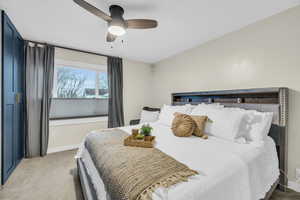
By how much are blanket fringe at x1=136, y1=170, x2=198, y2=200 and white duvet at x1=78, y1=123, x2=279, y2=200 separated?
24 millimetres

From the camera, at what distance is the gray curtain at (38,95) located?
2699 mm

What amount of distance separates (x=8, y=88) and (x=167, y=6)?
102 inches

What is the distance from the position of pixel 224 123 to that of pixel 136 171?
137 centimetres

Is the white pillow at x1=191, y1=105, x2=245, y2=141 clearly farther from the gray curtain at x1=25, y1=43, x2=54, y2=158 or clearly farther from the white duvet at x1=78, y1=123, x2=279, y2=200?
the gray curtain at x1=25, y1=43, x2=54, y2=158

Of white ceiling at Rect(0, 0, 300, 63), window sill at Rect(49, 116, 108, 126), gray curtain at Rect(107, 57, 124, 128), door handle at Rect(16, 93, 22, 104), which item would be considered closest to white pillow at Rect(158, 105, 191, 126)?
white ceiling at Rect(0, 0, 300, 63)

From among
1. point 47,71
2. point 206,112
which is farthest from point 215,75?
point 47,71

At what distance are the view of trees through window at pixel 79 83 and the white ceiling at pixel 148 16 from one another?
0.68 m

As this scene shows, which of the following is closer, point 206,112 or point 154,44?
point 206,112

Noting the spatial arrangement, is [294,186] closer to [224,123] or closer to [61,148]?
[224,123]

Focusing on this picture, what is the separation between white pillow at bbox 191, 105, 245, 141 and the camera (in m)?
1.71

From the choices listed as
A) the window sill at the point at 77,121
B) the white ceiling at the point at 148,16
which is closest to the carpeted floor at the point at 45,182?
the window sill at the point at 77,121

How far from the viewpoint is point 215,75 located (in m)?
2.62

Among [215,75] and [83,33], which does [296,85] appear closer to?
[215,75]

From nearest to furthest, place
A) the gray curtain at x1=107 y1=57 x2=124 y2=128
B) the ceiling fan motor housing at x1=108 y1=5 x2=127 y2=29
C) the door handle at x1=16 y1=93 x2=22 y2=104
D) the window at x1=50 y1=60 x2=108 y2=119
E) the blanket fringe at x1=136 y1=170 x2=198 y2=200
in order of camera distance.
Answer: the blanket fringe at x1=136 y1=170 x2=198 y2=200 < the ceiling fan motor housing at x1=108 y1=5 x2=127 y2=29 < the door handle at x1=16 y1=93 x2=22 y2=104 < the window at x1=50 y1=60 x2=108 y2=119 < the gray curtain at x1=107 y1=57 x2=124 y2=128
